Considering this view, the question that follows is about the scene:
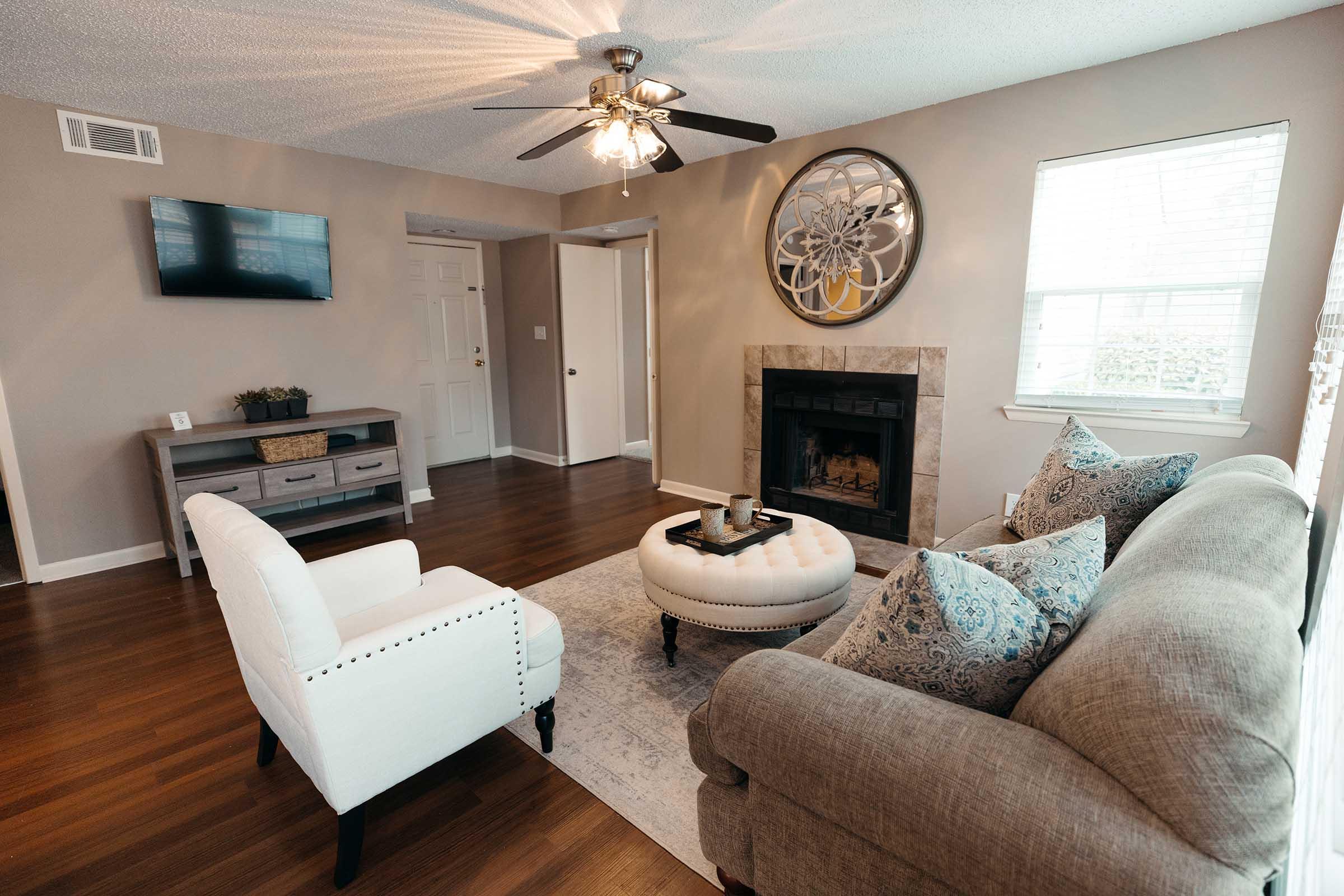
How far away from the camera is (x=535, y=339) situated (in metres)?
6.16

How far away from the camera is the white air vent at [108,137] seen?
330 centimetres

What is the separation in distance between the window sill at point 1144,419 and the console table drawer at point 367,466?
3839 mm

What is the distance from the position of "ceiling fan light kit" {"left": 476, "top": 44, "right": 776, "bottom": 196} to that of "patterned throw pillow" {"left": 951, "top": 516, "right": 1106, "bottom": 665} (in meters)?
2.10

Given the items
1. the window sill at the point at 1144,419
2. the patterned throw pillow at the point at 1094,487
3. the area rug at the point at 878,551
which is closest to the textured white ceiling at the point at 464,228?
the area rug at the point at 878,551

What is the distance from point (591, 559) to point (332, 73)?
8.96 ft

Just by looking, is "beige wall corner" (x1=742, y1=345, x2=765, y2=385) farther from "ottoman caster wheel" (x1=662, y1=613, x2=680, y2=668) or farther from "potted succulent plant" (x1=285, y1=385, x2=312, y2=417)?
"potted succulent plant" (x1=285, y1=385, x2=312, y2=417)

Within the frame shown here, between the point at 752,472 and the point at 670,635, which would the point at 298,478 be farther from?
the point at 752,472

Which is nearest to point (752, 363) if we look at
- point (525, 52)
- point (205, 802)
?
point (525, 52)

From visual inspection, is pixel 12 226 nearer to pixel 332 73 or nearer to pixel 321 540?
pixel 332 73

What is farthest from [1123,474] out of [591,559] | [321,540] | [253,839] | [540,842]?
[321,540]

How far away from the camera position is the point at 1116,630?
3.18 feet

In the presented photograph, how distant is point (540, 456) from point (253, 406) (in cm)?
284

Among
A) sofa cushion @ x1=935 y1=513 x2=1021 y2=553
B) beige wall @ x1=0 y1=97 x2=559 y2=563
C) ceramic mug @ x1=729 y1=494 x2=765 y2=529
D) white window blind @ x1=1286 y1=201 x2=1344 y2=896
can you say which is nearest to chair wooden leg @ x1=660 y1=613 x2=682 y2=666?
ceramic mug @ x1=729 y1=494 x2=765 y2=529

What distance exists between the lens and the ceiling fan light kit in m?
2.65
